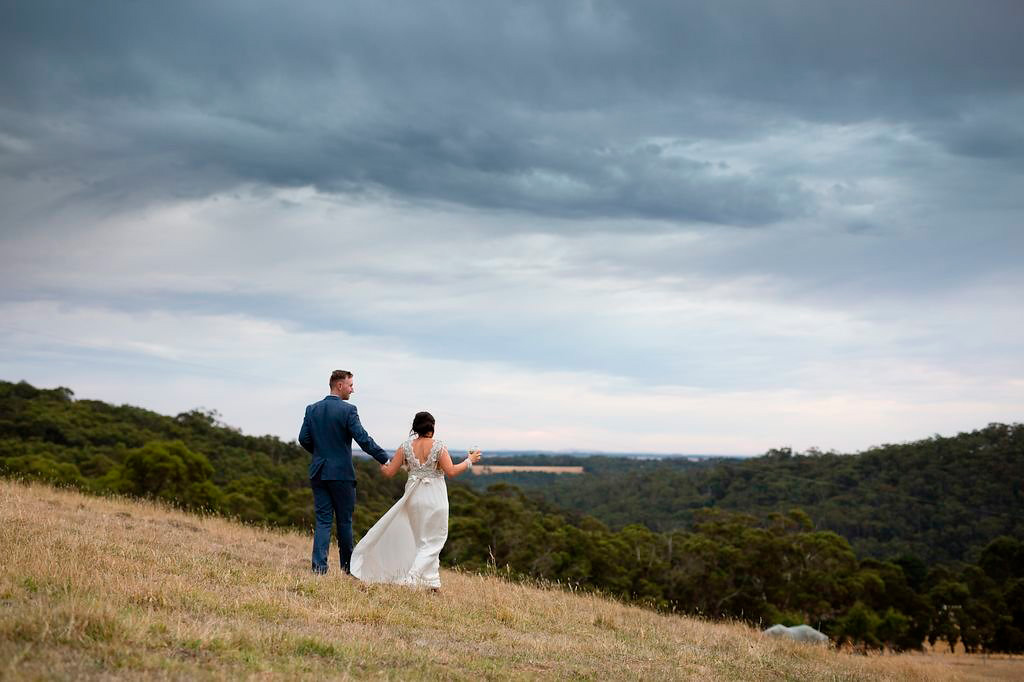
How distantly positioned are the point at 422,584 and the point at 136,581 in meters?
3.96

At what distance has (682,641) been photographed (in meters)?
10.9

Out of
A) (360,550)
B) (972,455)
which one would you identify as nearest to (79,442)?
(360,550)

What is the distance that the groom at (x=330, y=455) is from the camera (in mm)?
10922

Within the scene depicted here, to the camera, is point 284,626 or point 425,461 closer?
point 284,626

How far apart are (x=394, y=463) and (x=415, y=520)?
2.82ft

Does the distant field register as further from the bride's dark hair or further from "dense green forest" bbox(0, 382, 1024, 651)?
the bride's dark hair

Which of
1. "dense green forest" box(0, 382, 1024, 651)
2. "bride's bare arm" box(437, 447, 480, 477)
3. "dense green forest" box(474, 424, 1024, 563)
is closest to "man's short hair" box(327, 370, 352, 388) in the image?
"bride's bare arm" box(437, 447, 480, 477)

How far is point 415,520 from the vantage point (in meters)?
11.4

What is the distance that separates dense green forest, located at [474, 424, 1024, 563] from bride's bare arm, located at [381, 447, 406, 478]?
250 feet

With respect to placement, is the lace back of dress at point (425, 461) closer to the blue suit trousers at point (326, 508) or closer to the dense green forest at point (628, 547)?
the blue suit trousers at point (326, 508)

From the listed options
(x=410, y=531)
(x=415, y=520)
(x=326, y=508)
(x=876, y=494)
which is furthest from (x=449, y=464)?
(x=876, y=494)

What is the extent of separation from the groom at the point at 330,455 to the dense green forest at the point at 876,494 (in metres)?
76.6

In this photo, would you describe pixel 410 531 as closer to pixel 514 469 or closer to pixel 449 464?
pixel 449 464

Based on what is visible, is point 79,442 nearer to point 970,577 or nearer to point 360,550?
point 360,550
